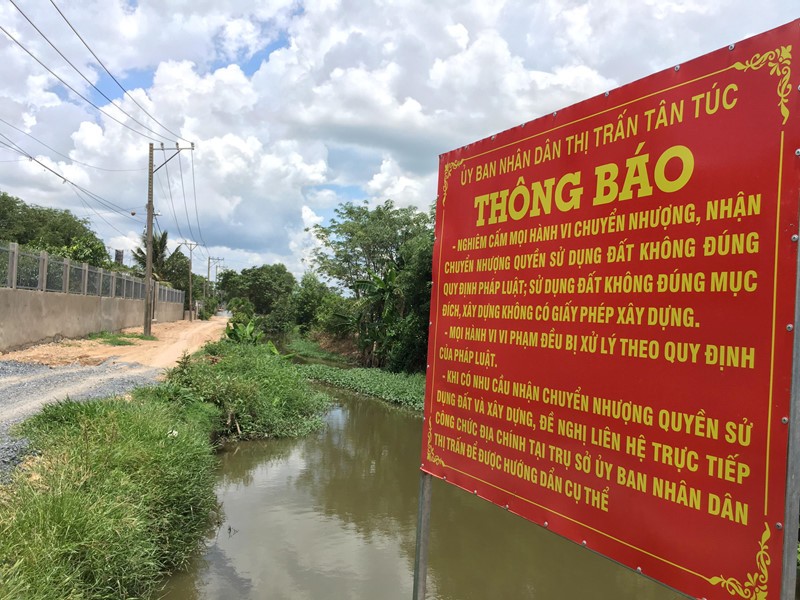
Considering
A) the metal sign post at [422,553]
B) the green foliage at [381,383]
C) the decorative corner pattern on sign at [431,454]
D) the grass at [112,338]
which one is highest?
the decorative corner pattern on sign at [431,454]

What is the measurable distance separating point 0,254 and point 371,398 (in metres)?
10.6

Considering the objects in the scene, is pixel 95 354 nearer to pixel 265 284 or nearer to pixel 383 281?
pixel 383 281

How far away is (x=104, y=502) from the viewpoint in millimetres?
4023

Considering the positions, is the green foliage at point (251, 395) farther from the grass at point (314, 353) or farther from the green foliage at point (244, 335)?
the grass at point (314, 353)

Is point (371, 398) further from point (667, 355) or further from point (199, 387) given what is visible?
point (667, 355)

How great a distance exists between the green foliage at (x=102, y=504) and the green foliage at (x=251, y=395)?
328cm

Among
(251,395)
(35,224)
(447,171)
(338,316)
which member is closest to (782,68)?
(447,171)

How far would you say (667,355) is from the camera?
1657 mm

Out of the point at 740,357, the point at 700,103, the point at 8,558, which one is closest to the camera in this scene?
the point at 740,357

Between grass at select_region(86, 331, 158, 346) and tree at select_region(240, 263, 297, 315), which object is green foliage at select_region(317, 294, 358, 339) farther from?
tree at select_region(240, 263, 297, 315)

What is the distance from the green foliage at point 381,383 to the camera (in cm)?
1582

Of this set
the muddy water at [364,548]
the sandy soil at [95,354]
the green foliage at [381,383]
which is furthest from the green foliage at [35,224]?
the muddy water at [364,548]

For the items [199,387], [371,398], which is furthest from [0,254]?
[371,398]

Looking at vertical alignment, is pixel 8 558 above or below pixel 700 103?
below
